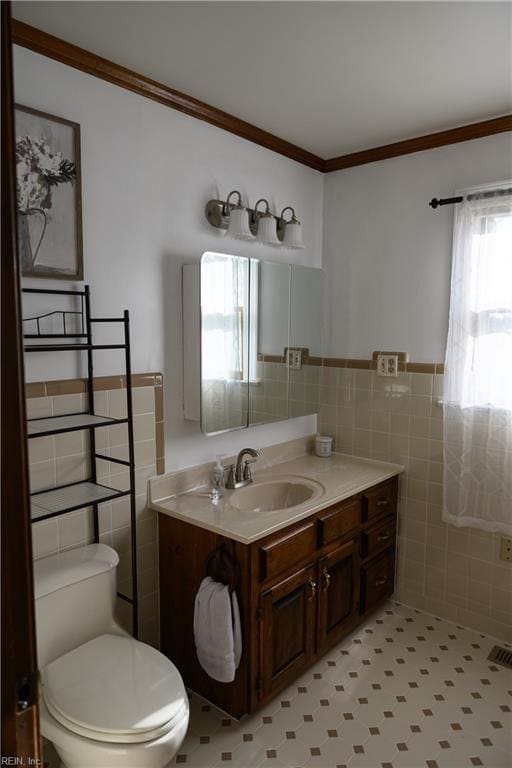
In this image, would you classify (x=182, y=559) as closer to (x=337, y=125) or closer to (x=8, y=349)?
(x=8, y=349)

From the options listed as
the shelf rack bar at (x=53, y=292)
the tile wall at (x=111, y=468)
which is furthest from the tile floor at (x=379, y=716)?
the shelf rack bar at (x=53, y=292)

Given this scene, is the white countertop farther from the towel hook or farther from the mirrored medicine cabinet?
the mirrored medicine cabinet

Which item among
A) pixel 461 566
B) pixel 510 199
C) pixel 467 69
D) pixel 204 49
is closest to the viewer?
pixel 204 49

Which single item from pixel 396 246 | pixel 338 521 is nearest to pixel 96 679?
pixel 338 521

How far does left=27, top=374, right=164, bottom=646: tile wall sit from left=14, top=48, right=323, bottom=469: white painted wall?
0.08 metres

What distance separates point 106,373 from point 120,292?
0.32 m

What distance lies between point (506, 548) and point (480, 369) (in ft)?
2.89

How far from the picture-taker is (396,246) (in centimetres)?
276

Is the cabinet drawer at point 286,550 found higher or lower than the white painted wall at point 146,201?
lower

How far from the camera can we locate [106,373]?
199 centimetres

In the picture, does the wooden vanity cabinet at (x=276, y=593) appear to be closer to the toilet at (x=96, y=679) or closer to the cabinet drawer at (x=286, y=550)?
the cabinet drawer at (x=286, y=550)

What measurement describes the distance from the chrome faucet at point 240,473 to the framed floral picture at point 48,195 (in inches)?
42.7

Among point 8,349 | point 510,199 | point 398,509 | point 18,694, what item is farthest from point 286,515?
point 510,199

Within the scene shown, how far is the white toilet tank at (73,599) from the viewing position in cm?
166
